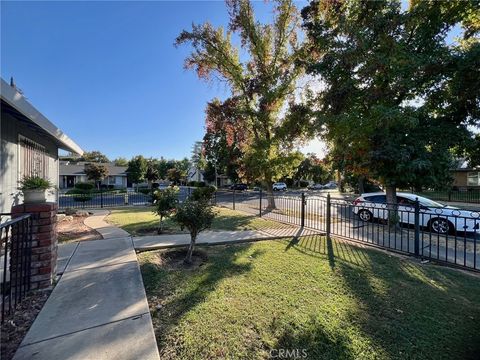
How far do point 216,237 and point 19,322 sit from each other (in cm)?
450

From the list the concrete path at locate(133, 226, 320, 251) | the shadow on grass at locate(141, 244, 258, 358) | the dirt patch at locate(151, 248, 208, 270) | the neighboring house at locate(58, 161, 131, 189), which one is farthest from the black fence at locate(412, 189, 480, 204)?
the neighboring house at locate(58, 161, 131, 189)

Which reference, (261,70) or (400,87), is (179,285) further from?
(261,70)

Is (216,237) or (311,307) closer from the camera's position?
(311,307)

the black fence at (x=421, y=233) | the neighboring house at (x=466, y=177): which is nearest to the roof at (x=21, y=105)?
the black fence at (x=421, y=233)

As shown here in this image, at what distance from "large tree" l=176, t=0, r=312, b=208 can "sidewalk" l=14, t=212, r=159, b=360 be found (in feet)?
34.1

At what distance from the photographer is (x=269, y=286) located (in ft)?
12.3

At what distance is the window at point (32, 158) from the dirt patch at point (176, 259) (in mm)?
4593

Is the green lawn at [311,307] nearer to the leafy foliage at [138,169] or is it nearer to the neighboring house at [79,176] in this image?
the leafy foliage at [138,169]

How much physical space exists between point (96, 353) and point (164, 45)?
46.5 feet

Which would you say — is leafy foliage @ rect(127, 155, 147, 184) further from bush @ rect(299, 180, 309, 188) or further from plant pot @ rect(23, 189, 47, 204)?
plant pot @ rect(23, 189, 47, 204)

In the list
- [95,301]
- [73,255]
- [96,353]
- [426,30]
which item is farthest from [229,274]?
[426,30]

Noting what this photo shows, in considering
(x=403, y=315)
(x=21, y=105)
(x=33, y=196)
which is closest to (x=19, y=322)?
(x=33, y=196)

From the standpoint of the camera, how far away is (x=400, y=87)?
7867 mm

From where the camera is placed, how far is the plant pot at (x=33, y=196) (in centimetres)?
335
